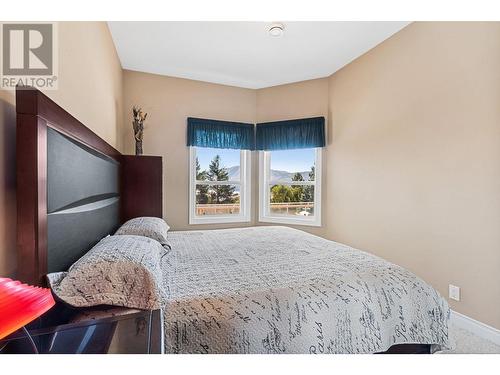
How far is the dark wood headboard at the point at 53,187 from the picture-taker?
34.0 inches

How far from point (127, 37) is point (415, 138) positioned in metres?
2.98

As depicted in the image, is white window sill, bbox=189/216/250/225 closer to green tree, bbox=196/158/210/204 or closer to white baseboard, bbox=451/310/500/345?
green tree, bbox=196/158/210/204

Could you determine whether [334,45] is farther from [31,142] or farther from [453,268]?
[31,142]

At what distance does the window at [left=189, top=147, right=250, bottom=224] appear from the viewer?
366cm

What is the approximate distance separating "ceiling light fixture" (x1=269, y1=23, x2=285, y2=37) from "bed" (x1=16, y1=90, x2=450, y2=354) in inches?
73.7

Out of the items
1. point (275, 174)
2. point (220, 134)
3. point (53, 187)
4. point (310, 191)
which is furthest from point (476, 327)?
point (220, 134)

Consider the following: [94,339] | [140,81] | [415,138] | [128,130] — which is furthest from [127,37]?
[415,138]

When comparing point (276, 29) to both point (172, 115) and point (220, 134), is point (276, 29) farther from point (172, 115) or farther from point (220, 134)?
point (172, 115)

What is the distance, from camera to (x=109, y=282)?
101 cm

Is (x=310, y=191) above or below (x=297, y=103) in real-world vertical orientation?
below

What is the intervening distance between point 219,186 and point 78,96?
7.82 feet

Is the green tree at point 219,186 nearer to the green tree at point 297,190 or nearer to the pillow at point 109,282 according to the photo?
the green tree at point 297,190

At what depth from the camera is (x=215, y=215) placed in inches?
149

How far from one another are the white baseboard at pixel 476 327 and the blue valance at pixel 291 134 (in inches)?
90.5
